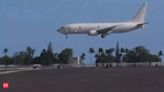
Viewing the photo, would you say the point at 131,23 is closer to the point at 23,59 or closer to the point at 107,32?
the point at 107,32

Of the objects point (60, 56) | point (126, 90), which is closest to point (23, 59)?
point (60, 56)

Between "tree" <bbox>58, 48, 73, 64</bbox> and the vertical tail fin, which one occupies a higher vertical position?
the vertical tail fin

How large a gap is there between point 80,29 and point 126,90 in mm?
82866

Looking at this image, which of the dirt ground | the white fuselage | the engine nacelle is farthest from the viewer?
the white fuselage

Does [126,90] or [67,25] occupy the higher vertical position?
[67,25]

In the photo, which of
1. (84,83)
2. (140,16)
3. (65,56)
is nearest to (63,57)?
(65,56)

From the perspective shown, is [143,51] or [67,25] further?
[143,51]

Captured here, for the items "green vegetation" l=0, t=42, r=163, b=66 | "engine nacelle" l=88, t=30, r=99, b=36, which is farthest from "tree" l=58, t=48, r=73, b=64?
"engine nacelle" l=88, t=30, r=99, b=36

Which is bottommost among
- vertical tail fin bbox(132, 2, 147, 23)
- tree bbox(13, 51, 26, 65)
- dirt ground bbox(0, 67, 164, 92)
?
dirt ground bbox(0, 67, 164, 92)

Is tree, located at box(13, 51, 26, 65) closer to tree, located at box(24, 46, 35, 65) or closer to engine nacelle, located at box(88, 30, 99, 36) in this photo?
tree, located at box(24, 46, 35, 65)

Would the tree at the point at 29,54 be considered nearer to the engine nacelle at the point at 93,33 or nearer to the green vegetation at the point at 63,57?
the green vegetation at the point at 63,57

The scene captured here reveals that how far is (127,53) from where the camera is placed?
195 m

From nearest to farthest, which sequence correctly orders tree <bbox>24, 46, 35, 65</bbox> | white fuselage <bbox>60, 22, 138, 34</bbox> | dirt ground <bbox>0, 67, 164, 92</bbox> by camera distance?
dirt ground <bbox>0, 67, 164, 92</bbox> → white fuselage <bbox>60, 22, 138, 34</bbox> → tree <bbox>24, 46, 35, 65</bbox>

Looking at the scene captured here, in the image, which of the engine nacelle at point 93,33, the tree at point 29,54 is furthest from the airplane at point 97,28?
the tree at point 29,54
